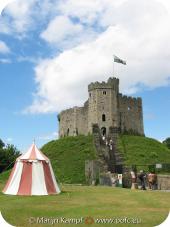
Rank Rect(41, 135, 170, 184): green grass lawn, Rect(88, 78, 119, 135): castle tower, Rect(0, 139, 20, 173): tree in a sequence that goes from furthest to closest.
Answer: Rect(0, 139, 20, 173): tree → Rect(88, 78, 119, 135): castle tower → Rect(41, 135, 170, 184): green grass lawn

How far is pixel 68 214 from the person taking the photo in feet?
42.9

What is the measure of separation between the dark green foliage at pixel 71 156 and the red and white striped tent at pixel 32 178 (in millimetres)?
13805

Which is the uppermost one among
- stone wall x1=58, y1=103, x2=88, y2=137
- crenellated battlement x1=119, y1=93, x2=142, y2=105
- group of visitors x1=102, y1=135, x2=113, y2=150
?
crenellated battlement x1=119, y1=93, x2=142, y2=105

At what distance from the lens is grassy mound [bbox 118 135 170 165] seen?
41.3 metres

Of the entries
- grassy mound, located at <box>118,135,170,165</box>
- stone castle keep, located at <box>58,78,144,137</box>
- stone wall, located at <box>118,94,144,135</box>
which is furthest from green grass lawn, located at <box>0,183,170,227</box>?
stone wall, located at <box>118,94,144,135</box>

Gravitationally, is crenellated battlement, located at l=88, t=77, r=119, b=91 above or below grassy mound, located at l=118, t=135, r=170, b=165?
above

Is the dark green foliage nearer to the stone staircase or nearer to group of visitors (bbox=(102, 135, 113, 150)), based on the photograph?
the stone staircase

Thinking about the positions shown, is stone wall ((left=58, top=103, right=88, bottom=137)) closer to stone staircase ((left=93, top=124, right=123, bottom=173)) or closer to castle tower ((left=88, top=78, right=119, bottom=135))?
castle tower ((left=88, top=78, right=119, bottom=135))

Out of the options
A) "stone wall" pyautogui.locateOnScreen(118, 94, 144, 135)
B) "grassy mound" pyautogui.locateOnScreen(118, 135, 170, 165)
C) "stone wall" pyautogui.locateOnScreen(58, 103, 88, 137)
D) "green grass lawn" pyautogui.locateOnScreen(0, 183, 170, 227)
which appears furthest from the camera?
"stone wall" pyautogui.locateOnScreen(58, 103, 88, 137)

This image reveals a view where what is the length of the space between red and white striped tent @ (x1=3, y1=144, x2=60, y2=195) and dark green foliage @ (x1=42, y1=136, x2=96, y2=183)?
543 inches

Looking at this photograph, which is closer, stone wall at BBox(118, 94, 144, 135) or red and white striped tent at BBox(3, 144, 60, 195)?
red and white striped tent at BBox(3, 144, 60, 195)

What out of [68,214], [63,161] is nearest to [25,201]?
[68,214]

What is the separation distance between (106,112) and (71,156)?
366 inches

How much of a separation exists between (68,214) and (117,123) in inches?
1426
